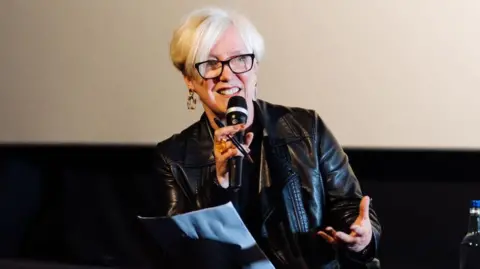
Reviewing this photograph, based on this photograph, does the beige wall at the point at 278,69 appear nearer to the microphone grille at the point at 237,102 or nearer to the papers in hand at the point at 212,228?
the microphone grille at the point at 237,102

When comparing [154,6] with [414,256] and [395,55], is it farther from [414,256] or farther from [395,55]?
[414,256]

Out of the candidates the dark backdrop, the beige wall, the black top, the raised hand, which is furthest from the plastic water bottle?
the black top

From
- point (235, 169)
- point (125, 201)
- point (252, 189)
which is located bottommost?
point (125, 201)

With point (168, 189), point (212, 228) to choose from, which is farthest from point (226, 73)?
point (212, 228)

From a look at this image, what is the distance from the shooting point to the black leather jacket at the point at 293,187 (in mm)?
1717

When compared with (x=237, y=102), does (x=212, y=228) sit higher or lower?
lower

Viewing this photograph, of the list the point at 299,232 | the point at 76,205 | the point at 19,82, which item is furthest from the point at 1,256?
the point at 299,232

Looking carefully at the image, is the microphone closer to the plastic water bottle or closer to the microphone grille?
the microphone grille

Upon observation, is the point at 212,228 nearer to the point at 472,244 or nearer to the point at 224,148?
the point at 224,148

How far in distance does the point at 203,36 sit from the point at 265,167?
0.39 metres

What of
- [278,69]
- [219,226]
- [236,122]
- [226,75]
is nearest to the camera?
[219,226]

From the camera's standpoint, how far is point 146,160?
229 cm

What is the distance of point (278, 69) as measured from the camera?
2.11 m

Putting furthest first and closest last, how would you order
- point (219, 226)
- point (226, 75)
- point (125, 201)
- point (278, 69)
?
1. point (125, 201)
2. point (278, 69)
3. point (226, 75)
4. point (219, 226)
